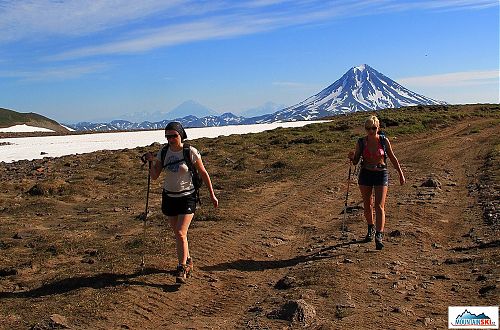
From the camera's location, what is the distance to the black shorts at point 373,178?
912 cm

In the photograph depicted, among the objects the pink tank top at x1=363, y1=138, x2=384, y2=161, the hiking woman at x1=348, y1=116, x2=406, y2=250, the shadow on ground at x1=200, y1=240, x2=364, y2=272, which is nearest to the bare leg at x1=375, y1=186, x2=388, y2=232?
the hiking woman at x1=348, y1=116, x2=406, y2=250

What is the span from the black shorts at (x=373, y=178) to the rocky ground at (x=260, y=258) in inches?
44.6

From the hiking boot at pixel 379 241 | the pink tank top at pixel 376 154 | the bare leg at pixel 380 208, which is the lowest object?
the hiking boot at pixel 379 241

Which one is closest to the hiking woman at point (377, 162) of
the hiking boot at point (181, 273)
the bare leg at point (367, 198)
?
the bare leg at point (367, 198)

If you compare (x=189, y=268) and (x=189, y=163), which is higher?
(x=189, y=163)

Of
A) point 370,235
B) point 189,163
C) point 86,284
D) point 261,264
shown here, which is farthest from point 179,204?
point 370,235

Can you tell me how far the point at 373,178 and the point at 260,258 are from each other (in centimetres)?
247

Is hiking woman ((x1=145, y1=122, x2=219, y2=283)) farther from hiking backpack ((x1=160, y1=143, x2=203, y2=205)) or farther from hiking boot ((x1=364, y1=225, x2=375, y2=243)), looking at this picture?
hiking boot ((x1=364, y1=225, x2=375, y2=243))

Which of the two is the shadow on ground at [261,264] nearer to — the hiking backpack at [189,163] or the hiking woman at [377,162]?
the hiking woman at [377,162]

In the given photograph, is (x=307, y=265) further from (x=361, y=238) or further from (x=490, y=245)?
(x=490, y=245)

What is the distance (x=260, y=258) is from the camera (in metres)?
9.19

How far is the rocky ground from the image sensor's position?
6617 mm

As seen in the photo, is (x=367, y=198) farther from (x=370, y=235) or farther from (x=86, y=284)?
(x=86, y=284)

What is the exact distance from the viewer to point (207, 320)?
6.59 m
